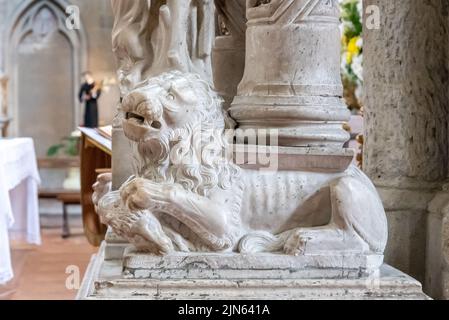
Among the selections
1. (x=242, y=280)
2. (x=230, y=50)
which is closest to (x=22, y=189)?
(x=230, y=50)

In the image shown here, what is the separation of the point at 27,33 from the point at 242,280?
13229 mm

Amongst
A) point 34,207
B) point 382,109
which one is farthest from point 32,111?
point 382,109

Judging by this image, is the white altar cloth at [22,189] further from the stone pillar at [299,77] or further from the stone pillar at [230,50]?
the stone pillar at [299,77]

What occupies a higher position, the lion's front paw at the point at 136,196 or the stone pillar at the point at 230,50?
the stone pillar at the point at 230,50

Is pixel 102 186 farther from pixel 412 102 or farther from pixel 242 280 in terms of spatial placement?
pixel 242 280

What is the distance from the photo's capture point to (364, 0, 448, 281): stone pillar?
12.2 feet

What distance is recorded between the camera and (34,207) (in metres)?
8.16

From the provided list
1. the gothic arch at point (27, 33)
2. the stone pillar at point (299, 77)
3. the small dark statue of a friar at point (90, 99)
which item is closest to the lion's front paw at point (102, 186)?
the stone pillar at point (299, 77)

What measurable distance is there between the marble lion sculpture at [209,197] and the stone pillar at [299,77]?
0.19 m

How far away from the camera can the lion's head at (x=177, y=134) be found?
2688mm

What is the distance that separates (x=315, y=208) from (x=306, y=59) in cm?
54

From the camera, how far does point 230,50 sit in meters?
3.79

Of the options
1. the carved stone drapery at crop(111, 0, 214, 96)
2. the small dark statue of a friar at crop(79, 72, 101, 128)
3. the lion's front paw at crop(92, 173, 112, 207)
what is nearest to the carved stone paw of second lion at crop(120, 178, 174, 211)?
the carved stone drapery at crop(111, 0, 214, 96)

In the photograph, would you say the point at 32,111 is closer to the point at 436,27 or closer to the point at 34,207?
the point at 34,207
